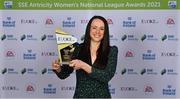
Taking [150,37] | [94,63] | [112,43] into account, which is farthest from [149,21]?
[94,63]

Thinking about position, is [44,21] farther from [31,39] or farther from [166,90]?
[166,90]

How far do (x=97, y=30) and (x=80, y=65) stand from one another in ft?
0.93

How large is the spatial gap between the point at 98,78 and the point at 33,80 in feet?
2.84

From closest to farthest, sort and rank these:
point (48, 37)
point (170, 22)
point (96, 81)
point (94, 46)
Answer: point (96, 81)
point (94, 46)
point (170, 22)
point (48, 37)

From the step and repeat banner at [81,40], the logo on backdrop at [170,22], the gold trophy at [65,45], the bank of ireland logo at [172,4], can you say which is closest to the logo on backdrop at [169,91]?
the step and repeat banner at [81,40]

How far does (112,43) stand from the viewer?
3.01 m

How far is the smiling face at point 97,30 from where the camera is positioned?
8.34 feet

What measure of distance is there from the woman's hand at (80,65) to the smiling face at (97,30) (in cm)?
20

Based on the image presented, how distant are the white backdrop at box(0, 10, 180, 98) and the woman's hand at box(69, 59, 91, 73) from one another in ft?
1.78

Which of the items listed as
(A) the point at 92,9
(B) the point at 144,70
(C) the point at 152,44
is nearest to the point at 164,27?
(C) the point at 152,44

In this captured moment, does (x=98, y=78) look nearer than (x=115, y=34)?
Yes

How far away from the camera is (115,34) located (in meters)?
3.00

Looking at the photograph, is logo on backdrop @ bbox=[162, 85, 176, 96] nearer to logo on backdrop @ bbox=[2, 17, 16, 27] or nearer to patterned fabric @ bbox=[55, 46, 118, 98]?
patterned fabric @ bbox=[55, 46, 118, 98]

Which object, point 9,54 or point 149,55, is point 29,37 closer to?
point 9,54
